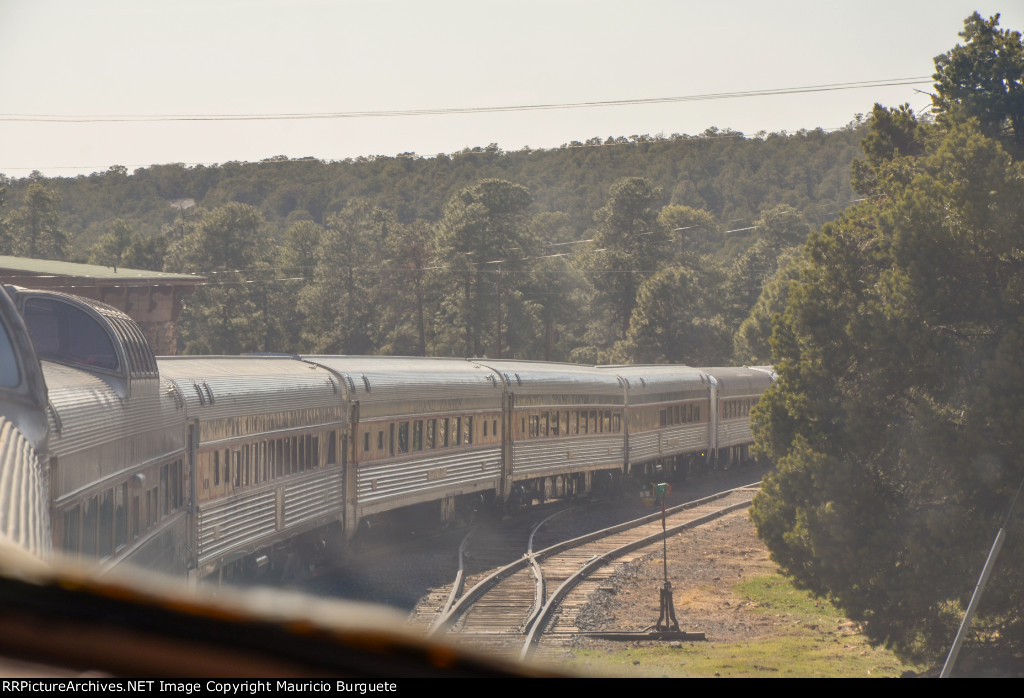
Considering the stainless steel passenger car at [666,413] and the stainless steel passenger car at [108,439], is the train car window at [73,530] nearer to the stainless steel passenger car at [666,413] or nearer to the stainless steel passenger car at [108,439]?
the stainless steel passenger car at [108,439]

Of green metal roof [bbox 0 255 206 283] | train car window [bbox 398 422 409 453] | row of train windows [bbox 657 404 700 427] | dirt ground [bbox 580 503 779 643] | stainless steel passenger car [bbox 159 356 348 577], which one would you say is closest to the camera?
stainless steel passenger car [bbox 159 356 348 577]

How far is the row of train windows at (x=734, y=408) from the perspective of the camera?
140 feet

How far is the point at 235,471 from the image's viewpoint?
50.0 feet

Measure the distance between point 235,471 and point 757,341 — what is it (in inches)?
2362

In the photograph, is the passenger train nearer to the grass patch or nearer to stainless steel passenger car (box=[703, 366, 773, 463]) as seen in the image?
the grass patch

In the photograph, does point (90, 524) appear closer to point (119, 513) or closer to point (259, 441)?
point (119, 513)

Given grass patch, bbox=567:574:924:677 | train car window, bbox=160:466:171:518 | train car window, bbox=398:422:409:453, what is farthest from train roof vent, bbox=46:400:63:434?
train car window, bbox=398:422:409:453

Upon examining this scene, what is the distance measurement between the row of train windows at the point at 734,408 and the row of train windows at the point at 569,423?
409 inches

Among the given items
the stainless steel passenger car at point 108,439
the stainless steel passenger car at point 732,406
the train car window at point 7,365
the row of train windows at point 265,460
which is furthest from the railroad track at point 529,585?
the stainless steel passenger car at point 732,406

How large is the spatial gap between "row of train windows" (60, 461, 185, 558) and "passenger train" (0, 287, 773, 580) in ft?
0.09

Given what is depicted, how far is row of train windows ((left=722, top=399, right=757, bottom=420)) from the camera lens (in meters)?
42.7

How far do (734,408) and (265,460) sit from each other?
30109mm

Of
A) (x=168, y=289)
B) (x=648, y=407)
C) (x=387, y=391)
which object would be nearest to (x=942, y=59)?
(x=387, y=391)

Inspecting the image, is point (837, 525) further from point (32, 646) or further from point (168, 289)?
point (168, 289)
